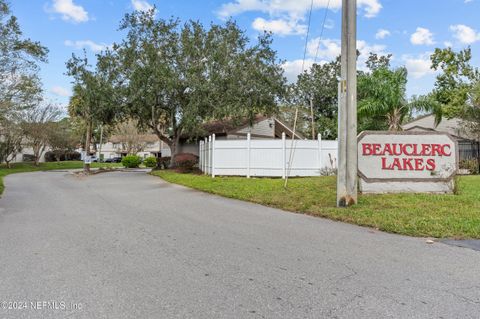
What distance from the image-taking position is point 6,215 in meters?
9.06

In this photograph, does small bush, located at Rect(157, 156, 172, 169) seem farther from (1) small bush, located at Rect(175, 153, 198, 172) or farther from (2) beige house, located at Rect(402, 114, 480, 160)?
(2) beige house, located at Rect(402, 114, 480, 160)

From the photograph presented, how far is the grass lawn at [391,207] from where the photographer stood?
7.04 m

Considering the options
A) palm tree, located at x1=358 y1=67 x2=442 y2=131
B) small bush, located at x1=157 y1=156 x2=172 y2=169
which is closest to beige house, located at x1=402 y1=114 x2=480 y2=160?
palm tree, located at x1=358 y1=67 x2=442 y2=131

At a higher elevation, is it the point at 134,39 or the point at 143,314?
the point at 134,39

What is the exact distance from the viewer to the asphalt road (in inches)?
139

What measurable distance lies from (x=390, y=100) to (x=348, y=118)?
825 centimetres

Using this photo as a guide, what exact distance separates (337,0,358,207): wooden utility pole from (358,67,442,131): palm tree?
7437 millimetres

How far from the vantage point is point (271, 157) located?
56.1ft

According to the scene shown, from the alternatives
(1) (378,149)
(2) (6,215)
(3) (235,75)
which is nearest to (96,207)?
(2) (6,215)

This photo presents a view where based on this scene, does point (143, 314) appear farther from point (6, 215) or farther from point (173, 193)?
point (173, 193)

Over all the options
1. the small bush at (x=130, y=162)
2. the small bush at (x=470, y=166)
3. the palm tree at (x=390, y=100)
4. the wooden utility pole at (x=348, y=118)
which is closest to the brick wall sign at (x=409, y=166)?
the wooden utility pole at (x=348, y=118)

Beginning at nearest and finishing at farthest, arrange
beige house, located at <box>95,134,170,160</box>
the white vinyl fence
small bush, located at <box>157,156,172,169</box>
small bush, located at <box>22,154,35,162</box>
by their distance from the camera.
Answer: the white vinyl fence
small bush, located at <box>157,156,172,169</box>
small bush, located at <box>22,154,35,162</box>
beige house, located at <box>95,134,170,160</box>

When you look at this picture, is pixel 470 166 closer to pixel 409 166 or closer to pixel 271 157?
pixel 271 157

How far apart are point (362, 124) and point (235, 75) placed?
8172mm
